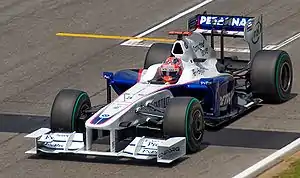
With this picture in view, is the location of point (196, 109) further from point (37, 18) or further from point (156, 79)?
point (37, 18)

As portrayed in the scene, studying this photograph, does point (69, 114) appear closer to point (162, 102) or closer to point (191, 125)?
point (162, 102)

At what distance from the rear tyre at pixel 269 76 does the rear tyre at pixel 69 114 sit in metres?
3.29

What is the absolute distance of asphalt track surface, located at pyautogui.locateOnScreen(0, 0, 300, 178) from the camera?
15.9 meters

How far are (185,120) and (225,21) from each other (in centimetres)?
407

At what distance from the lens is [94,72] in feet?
71.7

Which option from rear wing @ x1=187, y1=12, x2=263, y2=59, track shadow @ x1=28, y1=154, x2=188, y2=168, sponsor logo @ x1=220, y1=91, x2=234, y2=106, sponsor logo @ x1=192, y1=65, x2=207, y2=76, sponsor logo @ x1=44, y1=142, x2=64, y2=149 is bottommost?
track shadow @ x1=28, y1=154, x2=188, y2=168

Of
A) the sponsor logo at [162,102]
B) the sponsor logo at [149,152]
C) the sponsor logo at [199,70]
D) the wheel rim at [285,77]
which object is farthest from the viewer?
the wheel rim at [285,77]

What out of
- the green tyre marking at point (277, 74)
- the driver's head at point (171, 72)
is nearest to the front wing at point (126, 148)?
the driver's head at point (171, 72)

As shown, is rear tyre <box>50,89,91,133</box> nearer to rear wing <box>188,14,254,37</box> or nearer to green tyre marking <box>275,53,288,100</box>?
rear wing <box>188,14,254,37</box>

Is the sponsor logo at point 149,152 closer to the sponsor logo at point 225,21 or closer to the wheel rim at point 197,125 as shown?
the wheel rim at point 197,125

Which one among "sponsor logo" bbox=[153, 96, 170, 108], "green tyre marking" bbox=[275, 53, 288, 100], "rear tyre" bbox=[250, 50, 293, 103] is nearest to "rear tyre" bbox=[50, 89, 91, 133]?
"sponsor logo" bbox=[153, 96, 170, 108]

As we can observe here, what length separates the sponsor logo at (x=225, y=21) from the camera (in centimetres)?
1950

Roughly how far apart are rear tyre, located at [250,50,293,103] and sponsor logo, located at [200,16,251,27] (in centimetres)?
80

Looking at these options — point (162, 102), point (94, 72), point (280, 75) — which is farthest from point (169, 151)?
point (94, 72)
